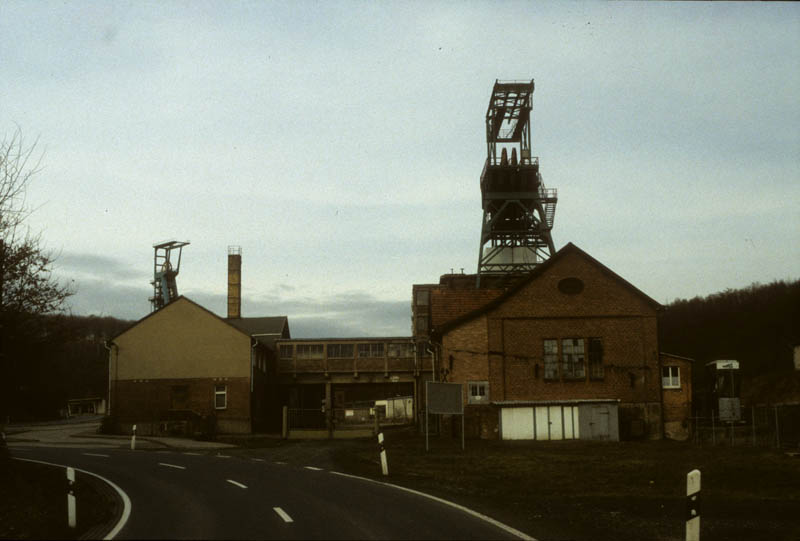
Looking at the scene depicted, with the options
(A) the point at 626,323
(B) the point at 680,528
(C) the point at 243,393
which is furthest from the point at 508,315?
(B) the point at 680,528

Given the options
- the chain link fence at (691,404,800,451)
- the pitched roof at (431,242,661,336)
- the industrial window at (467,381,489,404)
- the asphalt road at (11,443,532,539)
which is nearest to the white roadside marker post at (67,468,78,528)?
the asphalt road at (11,443,532,539)

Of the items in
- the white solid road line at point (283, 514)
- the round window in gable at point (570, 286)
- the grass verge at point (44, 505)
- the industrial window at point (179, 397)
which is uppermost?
the round window in gable at point (570, 286)

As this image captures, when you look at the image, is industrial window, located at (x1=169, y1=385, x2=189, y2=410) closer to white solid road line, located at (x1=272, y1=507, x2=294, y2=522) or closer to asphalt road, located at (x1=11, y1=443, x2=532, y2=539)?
asphalt road, located at (x1=11, y1=443, x2=532, y2=539)

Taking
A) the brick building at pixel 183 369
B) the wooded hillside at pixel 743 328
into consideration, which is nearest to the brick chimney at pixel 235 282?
the brick building at pixel 183 369

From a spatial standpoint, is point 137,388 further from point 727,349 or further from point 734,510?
point 727,349

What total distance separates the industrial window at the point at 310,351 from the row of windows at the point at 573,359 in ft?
81.2

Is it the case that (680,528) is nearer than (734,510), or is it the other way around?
(680,528)

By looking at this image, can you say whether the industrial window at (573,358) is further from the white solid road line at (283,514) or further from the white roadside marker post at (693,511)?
the white roadside marker post at (693,511)

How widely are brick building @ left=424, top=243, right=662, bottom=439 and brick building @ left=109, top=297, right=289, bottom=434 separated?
1647 centimetres

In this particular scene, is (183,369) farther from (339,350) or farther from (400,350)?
(400,350)

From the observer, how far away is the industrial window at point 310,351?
6200 cm

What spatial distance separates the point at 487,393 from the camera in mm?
41281

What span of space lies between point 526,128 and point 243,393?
2728 cm

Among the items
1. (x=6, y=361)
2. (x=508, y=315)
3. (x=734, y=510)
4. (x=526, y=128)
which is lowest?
(x=734, y=510)
